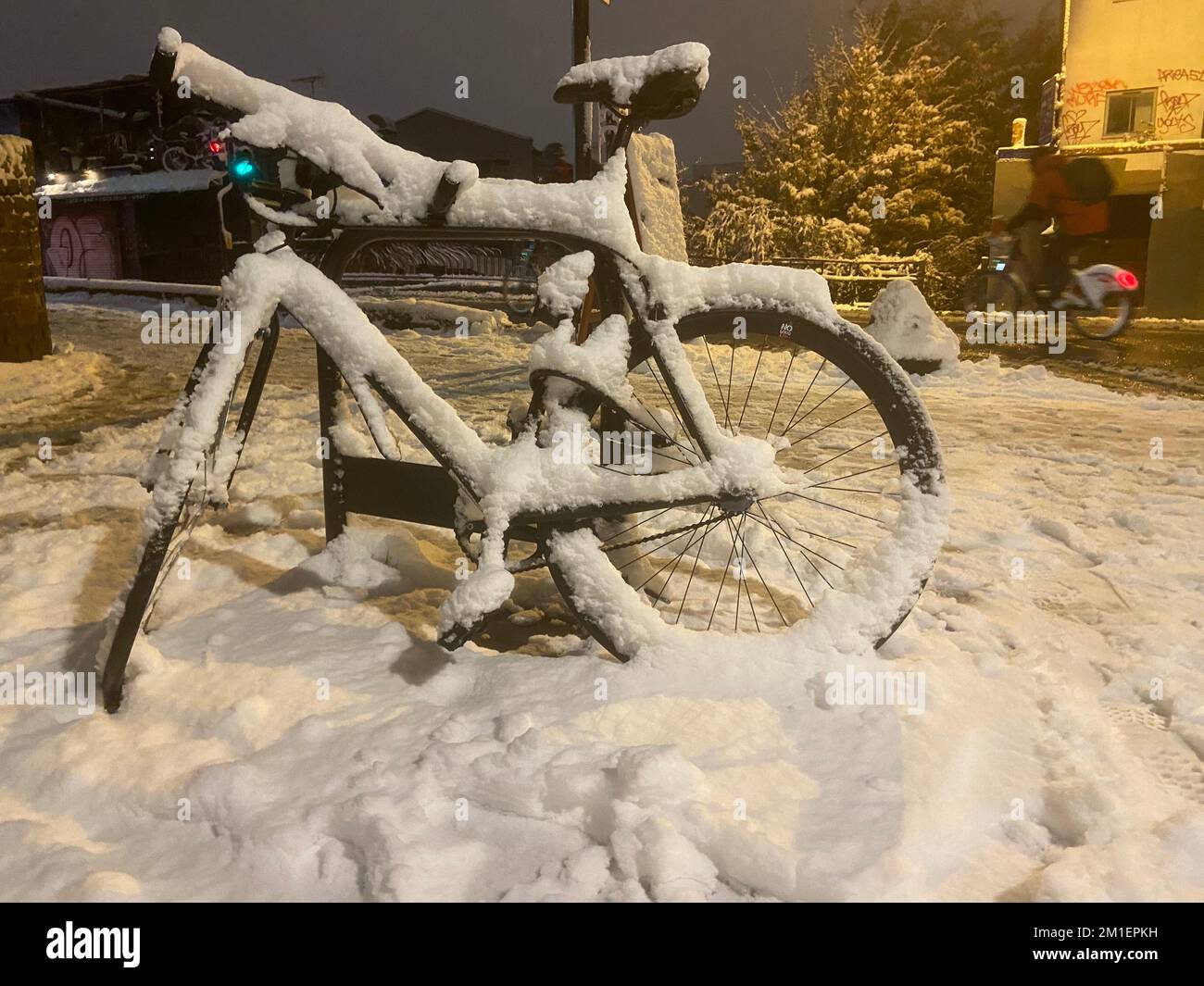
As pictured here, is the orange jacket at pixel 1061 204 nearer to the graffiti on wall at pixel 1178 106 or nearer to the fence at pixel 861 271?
the fence at pixel 861 271

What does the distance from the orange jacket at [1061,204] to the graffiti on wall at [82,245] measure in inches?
985

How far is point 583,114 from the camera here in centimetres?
748

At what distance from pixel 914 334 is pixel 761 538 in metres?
5.66

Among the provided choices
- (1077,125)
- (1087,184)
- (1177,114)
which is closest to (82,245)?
(1087,184)

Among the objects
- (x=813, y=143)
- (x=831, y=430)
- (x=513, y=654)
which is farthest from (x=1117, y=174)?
(x=513, y=654)

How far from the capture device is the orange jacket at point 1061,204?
11797 millimetres

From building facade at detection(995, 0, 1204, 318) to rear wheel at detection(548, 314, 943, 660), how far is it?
53.1 ft

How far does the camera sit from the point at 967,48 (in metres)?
25.2

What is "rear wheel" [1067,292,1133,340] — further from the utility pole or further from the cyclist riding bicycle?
the utility pole

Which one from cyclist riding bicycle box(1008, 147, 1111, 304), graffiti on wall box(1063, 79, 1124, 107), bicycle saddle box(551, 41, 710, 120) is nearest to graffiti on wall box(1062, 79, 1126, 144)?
graffiti on wall box(1063, 79, 1124, 107)

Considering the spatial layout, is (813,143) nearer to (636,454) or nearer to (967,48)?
(967,48)

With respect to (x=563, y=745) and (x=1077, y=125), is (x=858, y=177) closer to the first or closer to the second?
(x=1077, y=125)

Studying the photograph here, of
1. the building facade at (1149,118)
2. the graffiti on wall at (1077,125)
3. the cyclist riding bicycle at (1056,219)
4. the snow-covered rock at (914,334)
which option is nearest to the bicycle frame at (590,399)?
the snow-covered rock at (914,334)

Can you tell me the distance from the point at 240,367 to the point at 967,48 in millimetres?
28525
